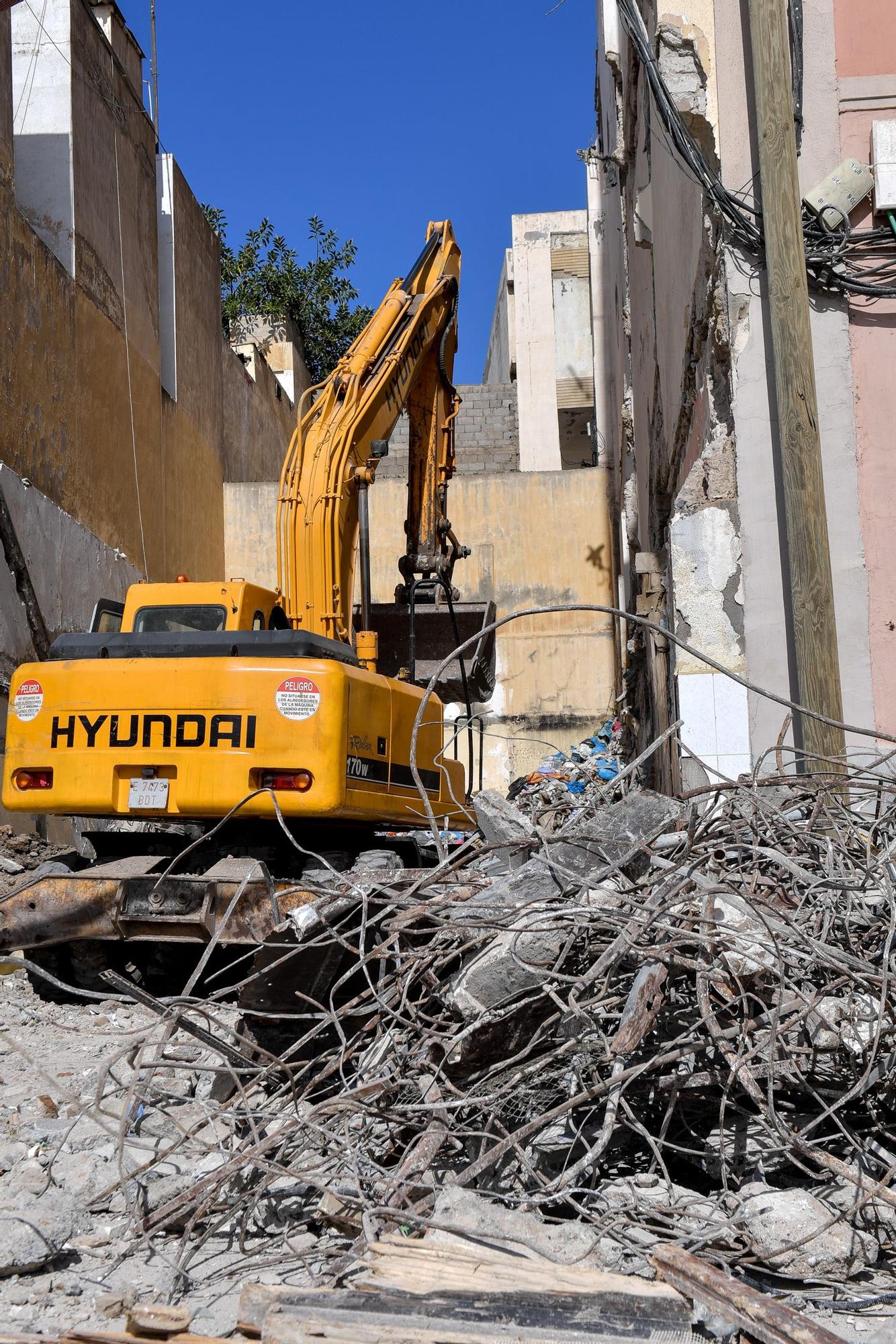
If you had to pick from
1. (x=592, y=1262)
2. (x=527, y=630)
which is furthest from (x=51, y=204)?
(x=592, y=1262)

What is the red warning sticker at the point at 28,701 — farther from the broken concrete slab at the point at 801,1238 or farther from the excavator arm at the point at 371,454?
the broken concrete slab at the point at 801,1238

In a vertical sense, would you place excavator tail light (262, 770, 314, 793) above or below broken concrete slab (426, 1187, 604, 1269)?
above

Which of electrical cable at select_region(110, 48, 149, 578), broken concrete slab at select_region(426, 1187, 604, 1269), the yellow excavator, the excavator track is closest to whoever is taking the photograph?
broken concrete slab at select_region(426, 1187, 604, 1269)

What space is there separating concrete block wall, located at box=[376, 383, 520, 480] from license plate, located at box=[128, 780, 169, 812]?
14.1 meters

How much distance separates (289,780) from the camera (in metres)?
5.75

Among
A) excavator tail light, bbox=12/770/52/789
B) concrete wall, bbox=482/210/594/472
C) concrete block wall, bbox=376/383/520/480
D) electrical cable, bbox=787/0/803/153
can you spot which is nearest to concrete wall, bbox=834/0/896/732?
electrical cable, bbox=787/0/803/153

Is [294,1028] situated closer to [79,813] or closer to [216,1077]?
[216,1077]

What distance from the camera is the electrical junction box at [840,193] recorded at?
235 inches

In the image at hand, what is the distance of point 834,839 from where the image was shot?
4.00 m

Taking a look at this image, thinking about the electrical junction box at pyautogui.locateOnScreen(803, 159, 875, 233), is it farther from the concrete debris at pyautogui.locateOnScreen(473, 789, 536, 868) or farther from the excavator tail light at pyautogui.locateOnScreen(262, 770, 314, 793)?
the excavator tail light at pyautogui.locateOnScreen(262, 770, 314, 793)

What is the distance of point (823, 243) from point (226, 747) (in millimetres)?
3938

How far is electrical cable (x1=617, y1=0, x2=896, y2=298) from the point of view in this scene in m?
5.93

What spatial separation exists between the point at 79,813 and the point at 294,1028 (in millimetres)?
2592

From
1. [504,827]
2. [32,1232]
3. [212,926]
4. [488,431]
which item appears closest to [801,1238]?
[504,827]
